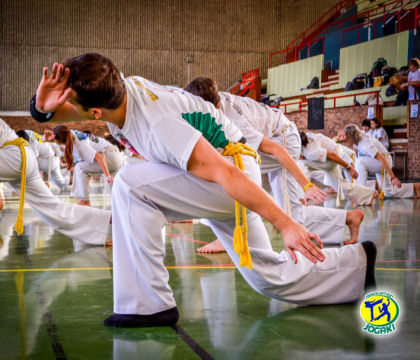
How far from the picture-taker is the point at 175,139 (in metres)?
2.01

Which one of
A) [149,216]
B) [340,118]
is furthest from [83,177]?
[340,118]

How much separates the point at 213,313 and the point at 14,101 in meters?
19.4

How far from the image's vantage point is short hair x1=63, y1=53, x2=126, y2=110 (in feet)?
6.49

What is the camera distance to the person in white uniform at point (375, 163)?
28.7ft

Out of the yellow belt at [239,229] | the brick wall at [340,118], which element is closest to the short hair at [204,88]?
the yellow belt at [239,229]

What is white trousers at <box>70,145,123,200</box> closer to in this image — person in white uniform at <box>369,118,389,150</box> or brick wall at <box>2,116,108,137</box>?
person in white uniform at <box>369,118,389,150</box>

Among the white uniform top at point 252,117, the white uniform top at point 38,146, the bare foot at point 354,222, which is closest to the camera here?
the white uniform top at point 252,117

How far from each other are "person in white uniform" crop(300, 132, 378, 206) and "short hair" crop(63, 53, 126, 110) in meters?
4.56

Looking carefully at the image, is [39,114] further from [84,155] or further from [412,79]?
[412,79]

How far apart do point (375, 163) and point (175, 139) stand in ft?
26.5

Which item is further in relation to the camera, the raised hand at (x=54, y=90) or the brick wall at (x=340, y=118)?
the brick wall at (x=340, y=118)

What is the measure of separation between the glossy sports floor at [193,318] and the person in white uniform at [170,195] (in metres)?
0.13

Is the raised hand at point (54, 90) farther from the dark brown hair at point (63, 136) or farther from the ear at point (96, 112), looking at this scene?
the dark brown hair at point (63, 136)

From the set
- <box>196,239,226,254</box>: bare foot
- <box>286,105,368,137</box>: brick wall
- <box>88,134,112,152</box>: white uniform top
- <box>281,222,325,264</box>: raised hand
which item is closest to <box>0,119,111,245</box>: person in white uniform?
<box>196,239,226,254</box>: bare foot
